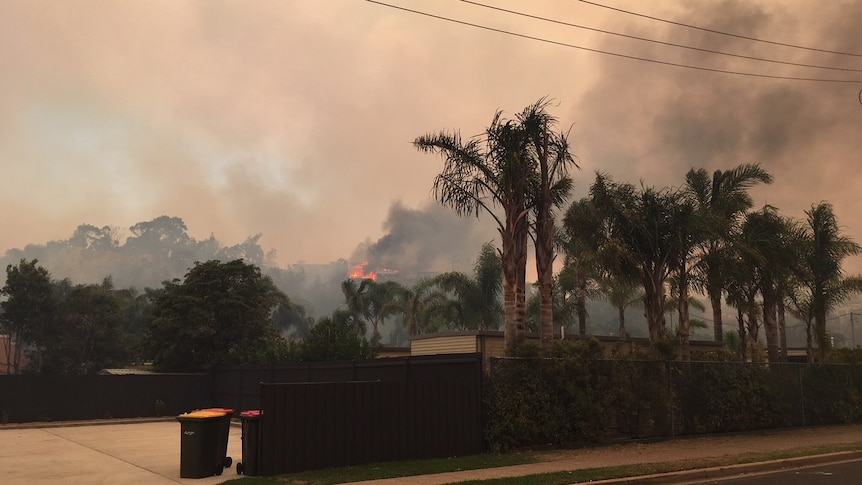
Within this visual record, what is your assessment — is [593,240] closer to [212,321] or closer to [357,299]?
[212,321]

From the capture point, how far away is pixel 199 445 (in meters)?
13.4

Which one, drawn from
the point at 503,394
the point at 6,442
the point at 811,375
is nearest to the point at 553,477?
the point at 503,394

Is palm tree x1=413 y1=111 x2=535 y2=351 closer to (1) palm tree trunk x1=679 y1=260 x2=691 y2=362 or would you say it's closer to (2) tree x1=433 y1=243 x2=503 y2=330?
(1) palm tree trunk x1=679 y1=260 x2=691 y2=362

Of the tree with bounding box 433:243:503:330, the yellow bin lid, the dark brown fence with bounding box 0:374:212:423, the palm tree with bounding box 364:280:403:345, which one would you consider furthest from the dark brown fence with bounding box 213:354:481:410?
the palm tree with bounding box 364:280:403:345

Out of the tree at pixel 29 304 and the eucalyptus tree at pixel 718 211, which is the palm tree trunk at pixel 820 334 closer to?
the eucalyptus tree at pixel 718 211

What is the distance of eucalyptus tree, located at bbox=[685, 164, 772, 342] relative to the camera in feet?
72.5

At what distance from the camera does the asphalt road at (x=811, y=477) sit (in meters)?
12.4

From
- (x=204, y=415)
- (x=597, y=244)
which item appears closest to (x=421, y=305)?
(x=597, y=244)

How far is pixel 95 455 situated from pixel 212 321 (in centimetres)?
1923

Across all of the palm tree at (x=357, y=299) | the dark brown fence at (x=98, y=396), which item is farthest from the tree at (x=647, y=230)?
the palm tree at (x=357, y=299)

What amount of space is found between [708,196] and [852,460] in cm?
1604

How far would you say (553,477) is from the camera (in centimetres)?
1230

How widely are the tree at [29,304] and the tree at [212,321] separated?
108 feet

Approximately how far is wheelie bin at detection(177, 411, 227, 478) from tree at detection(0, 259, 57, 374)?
57.0 m
